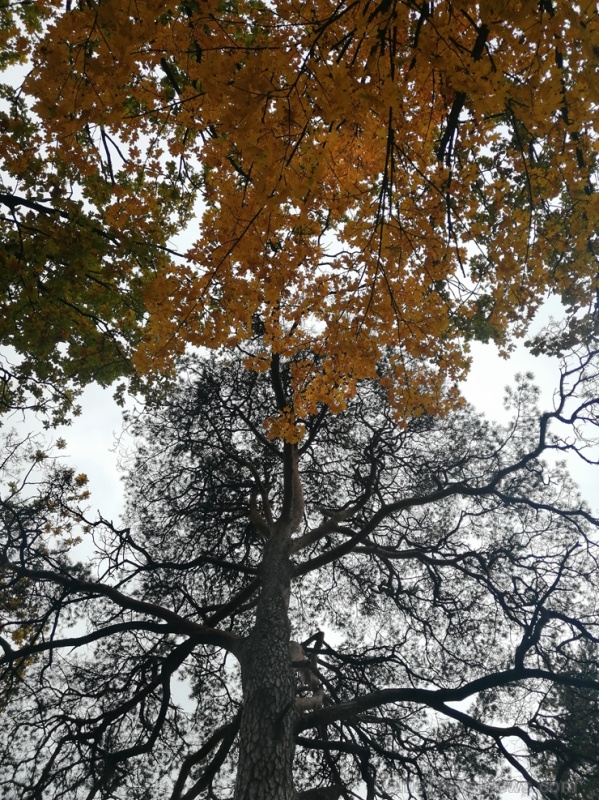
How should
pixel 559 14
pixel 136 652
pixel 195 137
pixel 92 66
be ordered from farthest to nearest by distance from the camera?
pixel 136 652, pixel 195 137, pixel 92 66, pixel 559 14

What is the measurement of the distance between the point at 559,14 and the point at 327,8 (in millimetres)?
1034

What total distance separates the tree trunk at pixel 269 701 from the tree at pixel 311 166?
2038 mm

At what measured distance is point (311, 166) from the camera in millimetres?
2090

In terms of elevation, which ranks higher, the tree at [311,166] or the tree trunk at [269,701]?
the tree at [311,166]

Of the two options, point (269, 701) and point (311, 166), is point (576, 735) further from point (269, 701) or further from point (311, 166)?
point (311, 166)

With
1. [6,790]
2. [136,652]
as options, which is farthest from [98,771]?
[136,652]

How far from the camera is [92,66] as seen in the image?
1.86m

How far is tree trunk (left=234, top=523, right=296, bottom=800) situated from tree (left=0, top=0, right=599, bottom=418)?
2.04 meters

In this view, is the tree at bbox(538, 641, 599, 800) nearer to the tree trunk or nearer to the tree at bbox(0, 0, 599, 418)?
the tree trunk

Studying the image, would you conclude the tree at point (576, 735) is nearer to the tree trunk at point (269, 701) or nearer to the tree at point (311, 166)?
the tree trunk at point (269, 701)

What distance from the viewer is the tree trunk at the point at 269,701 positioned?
355 centimetres

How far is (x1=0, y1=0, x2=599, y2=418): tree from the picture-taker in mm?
1795

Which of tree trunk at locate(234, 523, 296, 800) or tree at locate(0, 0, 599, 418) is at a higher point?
tree at locate(0, 0, 599, 418)

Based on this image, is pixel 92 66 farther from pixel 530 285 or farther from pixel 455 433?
pixel 455 433
